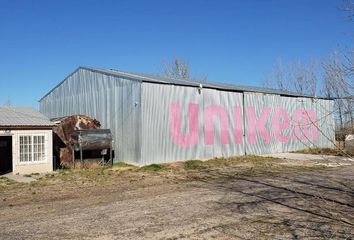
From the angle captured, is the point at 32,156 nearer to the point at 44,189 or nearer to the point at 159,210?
the point at 44,189

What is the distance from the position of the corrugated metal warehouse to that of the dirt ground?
353cm

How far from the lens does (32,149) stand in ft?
61.0

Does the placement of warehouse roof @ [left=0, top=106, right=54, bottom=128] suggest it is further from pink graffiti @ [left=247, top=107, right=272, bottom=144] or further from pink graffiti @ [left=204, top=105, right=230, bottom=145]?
pink graffiti @ [left=247, top=107, right=272, bottom=144]

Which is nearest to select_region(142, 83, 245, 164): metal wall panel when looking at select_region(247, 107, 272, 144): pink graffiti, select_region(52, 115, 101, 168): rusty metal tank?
select_region(247, 107, 272, 144): pink graffiti

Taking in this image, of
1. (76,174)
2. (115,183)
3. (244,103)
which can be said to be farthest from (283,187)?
(244,103)

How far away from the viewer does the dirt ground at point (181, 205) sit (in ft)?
24.9

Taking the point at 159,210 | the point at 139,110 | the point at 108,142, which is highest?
the point at 139,110

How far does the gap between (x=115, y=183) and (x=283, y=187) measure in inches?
231

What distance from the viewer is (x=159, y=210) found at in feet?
31.6

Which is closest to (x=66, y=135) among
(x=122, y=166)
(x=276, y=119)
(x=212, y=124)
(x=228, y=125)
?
(x=122, y=166)

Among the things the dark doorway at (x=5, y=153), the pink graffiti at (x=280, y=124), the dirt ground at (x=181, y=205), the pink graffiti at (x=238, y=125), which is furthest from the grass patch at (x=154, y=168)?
the pink graffiti at (x=280, y=124)

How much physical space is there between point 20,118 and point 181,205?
1203 centimetres

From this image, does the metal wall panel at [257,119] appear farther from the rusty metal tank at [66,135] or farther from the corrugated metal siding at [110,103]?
the rusty metal tank at [66,135]

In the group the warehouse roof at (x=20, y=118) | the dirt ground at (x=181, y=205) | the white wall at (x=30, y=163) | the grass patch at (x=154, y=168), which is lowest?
the dirt ground at (x=181, y=205)
